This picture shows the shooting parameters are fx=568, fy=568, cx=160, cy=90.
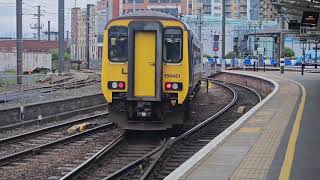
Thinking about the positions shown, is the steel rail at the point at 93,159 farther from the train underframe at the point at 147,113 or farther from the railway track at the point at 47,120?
the railway track at the point at 47,120

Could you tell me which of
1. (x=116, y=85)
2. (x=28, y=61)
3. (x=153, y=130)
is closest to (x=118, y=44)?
(x=116, y=85)

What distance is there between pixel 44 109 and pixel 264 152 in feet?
39.4

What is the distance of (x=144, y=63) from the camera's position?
14.9m

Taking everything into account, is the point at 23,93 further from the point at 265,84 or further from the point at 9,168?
the point at 265,84

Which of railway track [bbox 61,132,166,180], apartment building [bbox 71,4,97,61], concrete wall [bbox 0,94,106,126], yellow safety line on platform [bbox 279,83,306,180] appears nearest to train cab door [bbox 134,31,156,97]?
railway track [bbox 61,132,166,180]

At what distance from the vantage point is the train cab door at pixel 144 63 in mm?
14859

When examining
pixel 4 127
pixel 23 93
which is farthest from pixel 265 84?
pixel 4 127

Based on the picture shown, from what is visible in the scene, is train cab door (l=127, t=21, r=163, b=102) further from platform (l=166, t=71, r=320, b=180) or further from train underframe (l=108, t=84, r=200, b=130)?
platform (l=166, t=71, r=320, b=180)

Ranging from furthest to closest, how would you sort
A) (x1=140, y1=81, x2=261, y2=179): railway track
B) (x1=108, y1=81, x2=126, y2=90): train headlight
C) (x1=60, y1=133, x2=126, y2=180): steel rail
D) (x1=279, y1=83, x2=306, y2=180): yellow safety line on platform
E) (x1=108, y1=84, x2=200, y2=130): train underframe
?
(x1=108, y1=81, x2=126, y2=90): train headlight, (x1=108, y1=84, x2=200, y2=130): train underframe, (x1=140, y1=81, x2=261, y2=179): railway track, (x1=60, y1=133, x2=126, y2=180): steel rail, (x1=279, y1=83, x2=306, y2=180): yellow safety line on platform

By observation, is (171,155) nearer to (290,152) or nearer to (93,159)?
(93,159)

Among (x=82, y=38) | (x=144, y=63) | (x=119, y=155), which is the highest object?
(x=82, y=38)

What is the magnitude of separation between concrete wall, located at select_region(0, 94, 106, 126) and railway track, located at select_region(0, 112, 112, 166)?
1.56 m

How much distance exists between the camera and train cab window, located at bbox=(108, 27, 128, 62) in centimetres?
1510

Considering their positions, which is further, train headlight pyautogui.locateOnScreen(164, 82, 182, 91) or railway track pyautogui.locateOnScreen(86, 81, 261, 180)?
train headlight pyautogui.locateOnScreen(164, 82, 182, 91)
